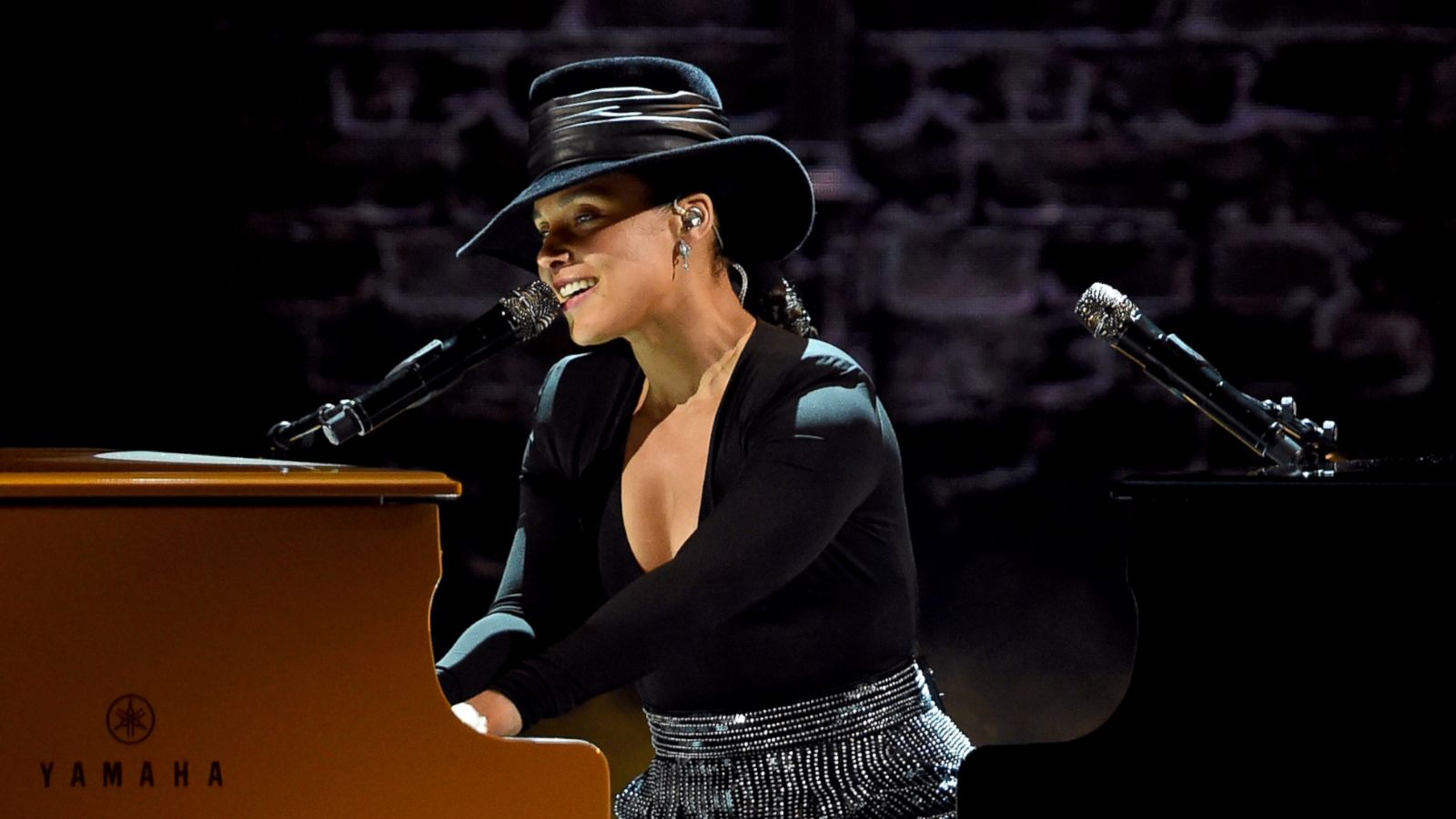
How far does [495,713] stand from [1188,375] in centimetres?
103

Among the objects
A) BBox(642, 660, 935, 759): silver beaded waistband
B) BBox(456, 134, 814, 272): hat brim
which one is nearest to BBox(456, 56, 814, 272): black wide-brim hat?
BBox(456, 134, 814, 272): hat brim

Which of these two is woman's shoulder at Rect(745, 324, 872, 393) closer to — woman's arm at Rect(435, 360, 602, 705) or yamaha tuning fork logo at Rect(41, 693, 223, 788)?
woman's arm at Rect(435, 360, 602, 705)

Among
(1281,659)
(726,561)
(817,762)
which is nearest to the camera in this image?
(1281,659)

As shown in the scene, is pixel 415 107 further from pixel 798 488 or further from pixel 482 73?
pixel 798 488

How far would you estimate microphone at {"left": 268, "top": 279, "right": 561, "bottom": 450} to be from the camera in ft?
6.79

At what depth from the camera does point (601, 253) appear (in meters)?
2.06

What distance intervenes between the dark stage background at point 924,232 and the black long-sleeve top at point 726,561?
0.55 metres

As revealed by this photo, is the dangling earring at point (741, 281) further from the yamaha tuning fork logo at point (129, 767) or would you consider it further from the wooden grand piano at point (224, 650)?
the yamaha tuning fork logo at point (129, 767)

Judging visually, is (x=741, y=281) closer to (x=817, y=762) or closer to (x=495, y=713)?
(x=817, y=762)

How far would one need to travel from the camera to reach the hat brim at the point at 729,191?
200 cm

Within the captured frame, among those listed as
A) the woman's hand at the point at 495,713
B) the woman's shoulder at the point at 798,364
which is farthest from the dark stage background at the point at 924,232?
the woman's hand at the point at 495,713

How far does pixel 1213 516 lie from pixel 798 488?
52cm

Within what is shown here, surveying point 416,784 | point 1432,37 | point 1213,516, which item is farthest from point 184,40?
point 1432,37

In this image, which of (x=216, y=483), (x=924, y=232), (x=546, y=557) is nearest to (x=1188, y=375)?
(x=924, y=232)
